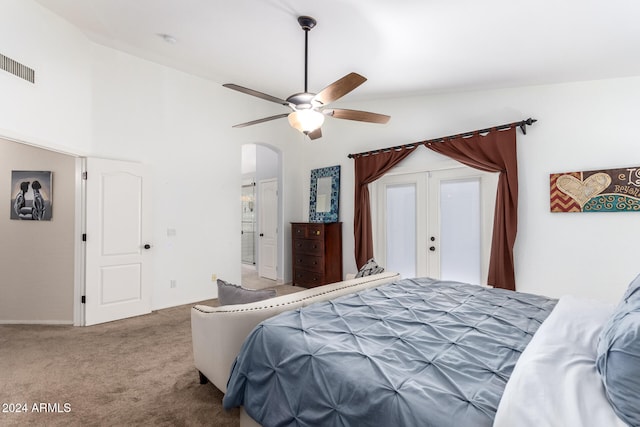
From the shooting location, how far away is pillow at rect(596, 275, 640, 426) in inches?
33.7

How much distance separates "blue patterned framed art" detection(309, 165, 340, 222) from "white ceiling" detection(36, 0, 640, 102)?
181cm

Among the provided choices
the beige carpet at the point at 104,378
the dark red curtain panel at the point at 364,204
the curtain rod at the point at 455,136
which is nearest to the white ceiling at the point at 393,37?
the curtain rod at the point at 455,136

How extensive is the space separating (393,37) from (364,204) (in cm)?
251

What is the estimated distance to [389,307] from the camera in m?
1.99

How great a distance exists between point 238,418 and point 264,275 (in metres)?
4.67

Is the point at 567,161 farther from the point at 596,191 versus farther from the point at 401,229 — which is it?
the point at 401,229

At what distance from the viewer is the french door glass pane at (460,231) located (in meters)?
4.05

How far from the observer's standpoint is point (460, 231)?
416cm

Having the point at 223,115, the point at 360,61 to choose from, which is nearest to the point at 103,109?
the point at 223,115

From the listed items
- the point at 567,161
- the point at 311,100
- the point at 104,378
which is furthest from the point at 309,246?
the point at 567,161

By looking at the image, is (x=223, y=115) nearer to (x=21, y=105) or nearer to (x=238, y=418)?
(x=21, y=105)

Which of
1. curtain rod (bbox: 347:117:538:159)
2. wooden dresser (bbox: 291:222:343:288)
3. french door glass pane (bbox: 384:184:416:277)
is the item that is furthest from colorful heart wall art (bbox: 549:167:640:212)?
wooden dresser (bbox: 291:222:343:288)

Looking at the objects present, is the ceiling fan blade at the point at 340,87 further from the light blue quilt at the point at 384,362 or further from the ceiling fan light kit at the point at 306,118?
the light blue quilt at the point at 384,362

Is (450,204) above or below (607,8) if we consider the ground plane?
below
